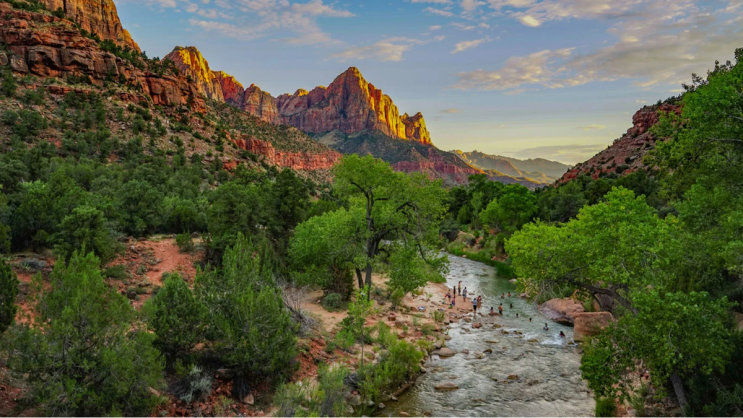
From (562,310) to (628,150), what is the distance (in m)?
79.6

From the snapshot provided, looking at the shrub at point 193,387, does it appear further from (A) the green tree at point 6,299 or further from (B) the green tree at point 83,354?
(A) the green tree at point 6,299

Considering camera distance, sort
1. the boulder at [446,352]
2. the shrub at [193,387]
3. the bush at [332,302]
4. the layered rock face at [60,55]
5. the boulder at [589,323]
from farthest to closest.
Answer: the layered rock face at [60,55] < the bush at [332,302] < the boulder at [589,323] < the boulder at [446,352] < the shrub at [193,387]

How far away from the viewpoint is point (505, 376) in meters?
18.1

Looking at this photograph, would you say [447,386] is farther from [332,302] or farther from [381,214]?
[381,214]

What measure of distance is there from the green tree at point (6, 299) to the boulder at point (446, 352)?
17.6 meters

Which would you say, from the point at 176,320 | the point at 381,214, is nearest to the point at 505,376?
the point at 381,214

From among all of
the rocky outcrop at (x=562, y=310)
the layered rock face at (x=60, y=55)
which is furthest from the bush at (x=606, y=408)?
the layered rock face at (x=60, y=55)

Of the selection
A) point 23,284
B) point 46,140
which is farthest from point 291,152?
point 23,284

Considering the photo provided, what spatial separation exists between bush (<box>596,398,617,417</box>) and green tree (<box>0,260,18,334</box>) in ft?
61.6

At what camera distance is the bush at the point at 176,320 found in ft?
41.6

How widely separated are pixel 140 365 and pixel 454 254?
51.9m

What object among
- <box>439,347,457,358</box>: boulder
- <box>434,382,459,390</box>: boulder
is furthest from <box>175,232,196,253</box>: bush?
<box>434,382,459,390</box>: boulder

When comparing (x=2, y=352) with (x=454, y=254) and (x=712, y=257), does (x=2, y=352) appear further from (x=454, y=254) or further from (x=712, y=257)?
(x=454, y=254)

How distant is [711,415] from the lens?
34.8 ft
